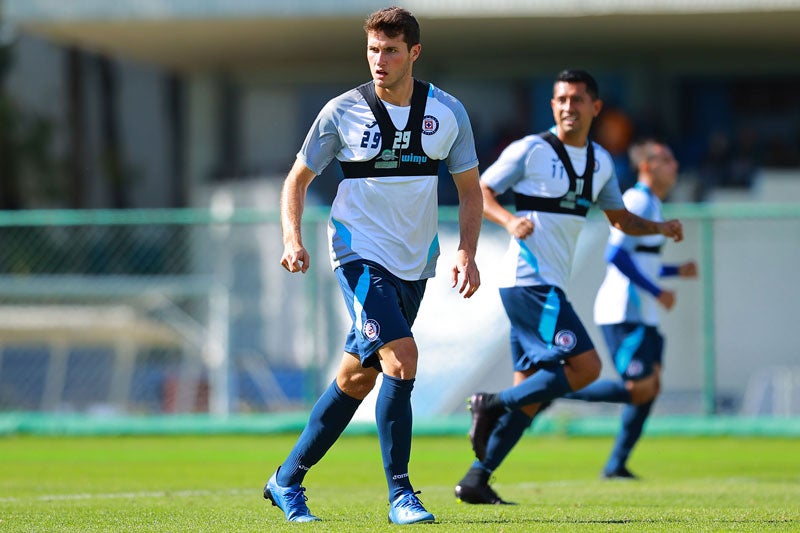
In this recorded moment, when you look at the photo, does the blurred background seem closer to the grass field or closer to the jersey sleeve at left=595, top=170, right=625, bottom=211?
the grass field

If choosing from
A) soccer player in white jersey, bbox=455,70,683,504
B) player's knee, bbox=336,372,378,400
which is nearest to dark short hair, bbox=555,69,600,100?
soccer player in white jersey, bbox=455,70,683,504

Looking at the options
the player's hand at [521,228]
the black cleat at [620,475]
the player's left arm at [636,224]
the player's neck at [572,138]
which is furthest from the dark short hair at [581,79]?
the black cleat at [620,475]

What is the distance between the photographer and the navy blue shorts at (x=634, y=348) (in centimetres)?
948

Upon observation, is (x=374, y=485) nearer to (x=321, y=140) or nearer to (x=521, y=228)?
(x=521, y=228)

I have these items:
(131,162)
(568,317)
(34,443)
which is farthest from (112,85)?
(568,317)

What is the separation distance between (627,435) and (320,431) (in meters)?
3.83

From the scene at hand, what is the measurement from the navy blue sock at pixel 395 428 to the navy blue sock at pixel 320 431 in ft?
0.72

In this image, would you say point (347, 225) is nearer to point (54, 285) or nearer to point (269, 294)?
point (54, 285)

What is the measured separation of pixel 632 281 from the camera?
9531 mm

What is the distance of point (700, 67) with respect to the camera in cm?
2656

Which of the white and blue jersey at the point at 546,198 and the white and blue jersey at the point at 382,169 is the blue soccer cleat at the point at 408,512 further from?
the white and blue jersey at the point at 546,198

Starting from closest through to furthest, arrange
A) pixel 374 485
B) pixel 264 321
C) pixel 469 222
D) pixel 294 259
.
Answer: pixel 294 259, pixel 469 222, pixel 374 485, pixel 264 321

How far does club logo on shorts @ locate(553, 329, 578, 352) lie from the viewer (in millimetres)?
7367

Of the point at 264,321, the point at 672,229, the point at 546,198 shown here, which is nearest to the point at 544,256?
the point at 546,198
